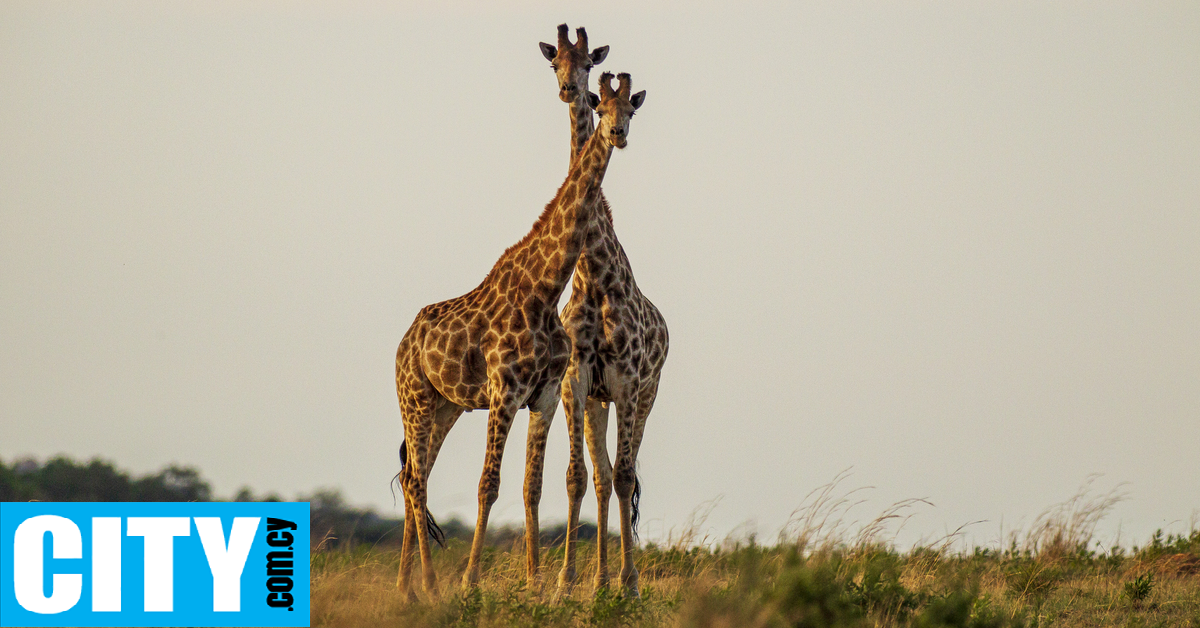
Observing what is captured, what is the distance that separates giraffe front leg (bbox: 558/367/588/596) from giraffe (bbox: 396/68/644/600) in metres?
0.25

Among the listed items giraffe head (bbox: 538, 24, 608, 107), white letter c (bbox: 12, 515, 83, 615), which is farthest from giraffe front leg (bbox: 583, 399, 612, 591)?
white letter c (bbox: 12, 515, 83, 615)

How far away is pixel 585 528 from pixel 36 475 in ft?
40.1

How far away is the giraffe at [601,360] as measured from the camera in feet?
35.4

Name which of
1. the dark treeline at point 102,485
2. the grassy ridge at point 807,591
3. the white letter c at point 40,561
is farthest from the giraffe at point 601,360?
the dark treeline at point 102,485

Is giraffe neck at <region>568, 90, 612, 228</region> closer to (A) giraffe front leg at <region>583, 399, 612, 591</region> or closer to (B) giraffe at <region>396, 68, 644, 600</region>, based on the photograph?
(B) giraffe at <region>396, 68, 644, 600</region>

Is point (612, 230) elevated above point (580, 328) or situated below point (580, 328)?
above

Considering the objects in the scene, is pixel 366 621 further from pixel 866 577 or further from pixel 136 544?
pixel 866 577

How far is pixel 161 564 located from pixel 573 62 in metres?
5.71

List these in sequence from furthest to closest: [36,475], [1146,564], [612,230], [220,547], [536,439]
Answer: [36,475] → [1146,564] → [612,230] → [536,439] → [220,547]

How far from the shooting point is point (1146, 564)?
45.6 feet

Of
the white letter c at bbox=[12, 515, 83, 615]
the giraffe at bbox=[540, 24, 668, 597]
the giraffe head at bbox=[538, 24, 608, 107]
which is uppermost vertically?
the giraffe head at bbox=[538, 24, 608, 107]

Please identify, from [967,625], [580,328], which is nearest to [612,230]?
[580,328]

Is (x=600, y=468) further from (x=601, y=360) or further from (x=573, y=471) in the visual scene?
(x=601, y=360)

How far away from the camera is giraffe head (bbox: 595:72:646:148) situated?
9.93 meters
